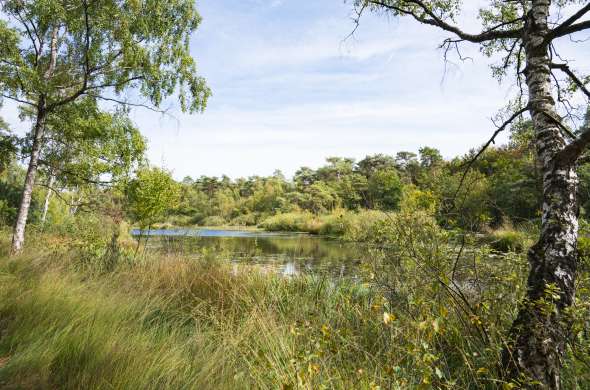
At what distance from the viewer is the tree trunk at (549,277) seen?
6.97 ft

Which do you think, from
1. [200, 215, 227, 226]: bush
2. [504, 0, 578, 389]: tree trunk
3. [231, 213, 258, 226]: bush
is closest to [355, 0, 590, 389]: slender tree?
[504, 0, 578, 389]: tree trunk

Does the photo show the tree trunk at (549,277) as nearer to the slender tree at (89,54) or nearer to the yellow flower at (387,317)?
the yellow flower at (387,317)

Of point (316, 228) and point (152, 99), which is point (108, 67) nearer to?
point (152, 99)

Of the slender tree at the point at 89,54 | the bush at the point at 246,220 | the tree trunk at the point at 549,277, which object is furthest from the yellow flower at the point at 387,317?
the bush at the point at 246,220

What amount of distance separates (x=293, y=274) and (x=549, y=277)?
451 centimetres

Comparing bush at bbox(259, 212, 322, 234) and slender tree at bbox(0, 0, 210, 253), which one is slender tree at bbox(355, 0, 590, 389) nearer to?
slender tree at bbox(0, 0, 210, 253)

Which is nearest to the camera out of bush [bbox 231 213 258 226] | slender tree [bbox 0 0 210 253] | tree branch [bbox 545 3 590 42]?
tree branch [bbox 545 3 590 42]

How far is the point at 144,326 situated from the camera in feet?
11.5

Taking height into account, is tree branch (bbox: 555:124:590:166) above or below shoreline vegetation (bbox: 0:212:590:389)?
above

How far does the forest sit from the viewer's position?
7.20 ft

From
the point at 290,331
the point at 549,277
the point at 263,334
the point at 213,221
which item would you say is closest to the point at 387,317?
the point at 290,331

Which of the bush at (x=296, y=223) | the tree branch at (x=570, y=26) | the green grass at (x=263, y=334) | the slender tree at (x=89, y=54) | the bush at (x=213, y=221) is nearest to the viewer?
the green grass at (x=263, y=334)

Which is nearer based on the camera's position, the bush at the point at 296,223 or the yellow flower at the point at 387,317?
the yellow flower at the point at 387,317

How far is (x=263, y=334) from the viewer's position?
301 cm
